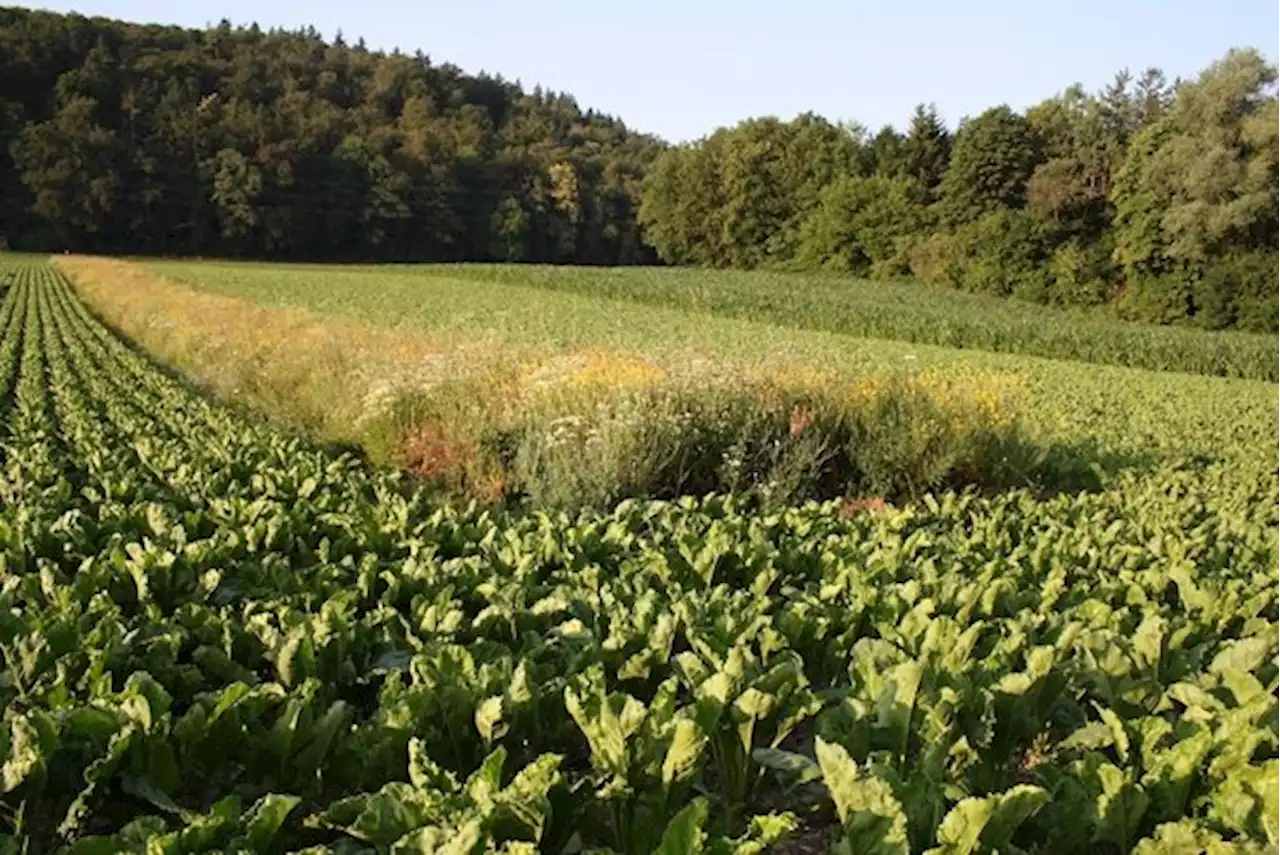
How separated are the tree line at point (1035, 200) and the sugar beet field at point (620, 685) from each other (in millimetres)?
37076

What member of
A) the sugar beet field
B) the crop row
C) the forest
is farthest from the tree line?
the sugar beet field

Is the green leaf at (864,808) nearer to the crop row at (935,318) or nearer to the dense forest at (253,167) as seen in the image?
the crop row at (935,318)

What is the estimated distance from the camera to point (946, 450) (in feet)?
35.0

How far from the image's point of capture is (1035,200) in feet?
160

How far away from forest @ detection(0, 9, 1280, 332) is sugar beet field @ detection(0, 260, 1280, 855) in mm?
38052

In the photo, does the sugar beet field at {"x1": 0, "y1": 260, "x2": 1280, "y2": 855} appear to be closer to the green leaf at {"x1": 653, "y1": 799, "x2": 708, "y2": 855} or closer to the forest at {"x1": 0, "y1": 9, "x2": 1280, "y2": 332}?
the green leaf at {"x1": 653, "y1": 799, "x2": 708, "y2": 855}

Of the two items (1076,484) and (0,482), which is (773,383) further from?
(0,482)

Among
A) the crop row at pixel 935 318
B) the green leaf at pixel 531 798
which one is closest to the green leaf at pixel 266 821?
the green leaf at pixel 531 798

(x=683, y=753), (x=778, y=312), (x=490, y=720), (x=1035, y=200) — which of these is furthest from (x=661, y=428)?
(x=1035, y=200)

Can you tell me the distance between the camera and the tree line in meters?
38.9

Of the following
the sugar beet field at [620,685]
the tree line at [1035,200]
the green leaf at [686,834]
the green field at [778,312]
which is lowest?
the sugar beet field at [620,685]

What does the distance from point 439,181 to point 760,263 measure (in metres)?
32.7

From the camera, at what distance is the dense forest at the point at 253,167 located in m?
79.6

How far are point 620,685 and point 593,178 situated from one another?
321 ft
